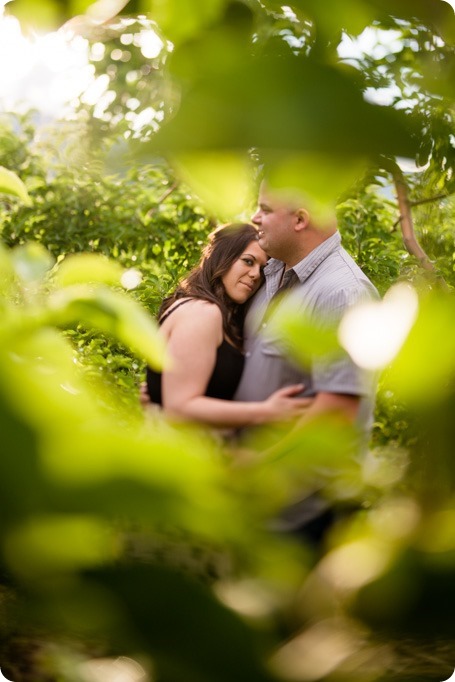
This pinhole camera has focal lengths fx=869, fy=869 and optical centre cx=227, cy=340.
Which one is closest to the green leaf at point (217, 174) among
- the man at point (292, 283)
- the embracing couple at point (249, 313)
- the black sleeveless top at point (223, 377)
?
the embracing couple at point (249, 313)

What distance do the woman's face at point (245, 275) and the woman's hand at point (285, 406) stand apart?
608 millimetres

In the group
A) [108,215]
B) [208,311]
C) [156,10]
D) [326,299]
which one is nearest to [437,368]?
[156,10]

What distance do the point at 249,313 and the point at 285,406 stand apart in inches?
25.1

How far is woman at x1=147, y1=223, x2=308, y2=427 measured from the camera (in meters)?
1.22

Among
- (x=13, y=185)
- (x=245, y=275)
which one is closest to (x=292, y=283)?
(x=245, y=275)

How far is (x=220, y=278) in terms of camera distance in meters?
1.86

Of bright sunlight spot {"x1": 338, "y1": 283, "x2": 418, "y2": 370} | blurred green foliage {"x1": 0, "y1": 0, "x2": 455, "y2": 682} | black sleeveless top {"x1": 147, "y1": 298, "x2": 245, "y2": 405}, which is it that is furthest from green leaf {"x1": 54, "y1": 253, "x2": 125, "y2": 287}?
black sleeveless top {"x1": 147, "y1": 298, "x2": 245, "y2": 405}

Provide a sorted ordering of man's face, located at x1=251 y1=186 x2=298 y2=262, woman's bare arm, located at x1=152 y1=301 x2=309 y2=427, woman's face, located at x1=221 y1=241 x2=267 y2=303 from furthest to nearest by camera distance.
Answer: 1. woman's face, located at x1=221 y1=241 x2=267 y2=303
2. man's face, located at x1=251 y1=186 x2=298 y2=262
3. woman's bare arm, located at x1=152 y1=301 x2=309 y2=427

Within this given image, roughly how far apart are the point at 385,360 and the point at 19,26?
18 centimetres

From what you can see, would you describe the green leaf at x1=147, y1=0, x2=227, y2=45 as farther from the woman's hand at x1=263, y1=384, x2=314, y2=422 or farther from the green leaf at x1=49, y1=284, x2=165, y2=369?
the woman's hand at x1=263, y1=384, x2=314, y2=422

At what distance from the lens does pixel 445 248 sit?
10.3 feet

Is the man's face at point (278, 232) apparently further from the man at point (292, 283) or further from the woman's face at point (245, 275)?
the woman's face at point (245, 275)

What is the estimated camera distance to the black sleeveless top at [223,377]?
5.07 ft

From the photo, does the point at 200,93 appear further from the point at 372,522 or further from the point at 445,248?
the point at 445,248
